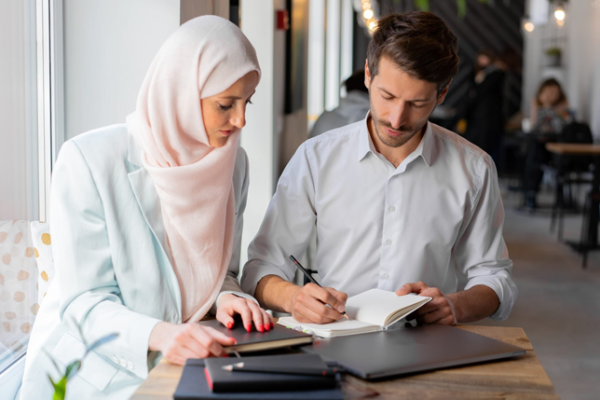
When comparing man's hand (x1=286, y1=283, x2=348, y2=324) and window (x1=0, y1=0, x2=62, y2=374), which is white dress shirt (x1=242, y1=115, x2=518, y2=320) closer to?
man's hand (x1=286, y1=283, x2=348, y2=324)

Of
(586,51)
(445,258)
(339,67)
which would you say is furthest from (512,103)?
(445,258)

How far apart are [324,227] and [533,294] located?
335cm

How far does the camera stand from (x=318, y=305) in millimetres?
1308

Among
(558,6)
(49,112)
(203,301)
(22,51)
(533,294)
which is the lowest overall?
(533,294)

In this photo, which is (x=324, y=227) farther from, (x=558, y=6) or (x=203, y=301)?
(x=558, y=6)

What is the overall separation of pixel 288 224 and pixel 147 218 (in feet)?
1.67

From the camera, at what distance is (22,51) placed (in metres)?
1.79

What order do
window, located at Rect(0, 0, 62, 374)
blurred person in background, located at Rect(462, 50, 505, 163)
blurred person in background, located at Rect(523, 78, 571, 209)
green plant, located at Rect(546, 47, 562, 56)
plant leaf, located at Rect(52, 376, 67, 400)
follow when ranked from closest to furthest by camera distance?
plant leaf, located at Rect(52, 376, 67, 400) < window, located at Rect(0, 0, 62, 374) < blurred person in background, located at Rect(523, 78, 571, 209) < blurred person in background, located at Rect(462, 50, 505, 163) < green plant, located at Rect(546, 47, 562, 56)

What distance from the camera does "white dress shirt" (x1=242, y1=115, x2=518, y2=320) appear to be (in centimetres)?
171

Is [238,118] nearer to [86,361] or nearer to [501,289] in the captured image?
[86,361]

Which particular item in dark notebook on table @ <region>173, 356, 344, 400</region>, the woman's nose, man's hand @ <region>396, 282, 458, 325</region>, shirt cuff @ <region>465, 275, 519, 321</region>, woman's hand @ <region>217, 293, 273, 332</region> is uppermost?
the woman's nose

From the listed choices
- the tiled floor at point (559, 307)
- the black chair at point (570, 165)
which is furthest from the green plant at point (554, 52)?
the tiled floor at point (559, 307)

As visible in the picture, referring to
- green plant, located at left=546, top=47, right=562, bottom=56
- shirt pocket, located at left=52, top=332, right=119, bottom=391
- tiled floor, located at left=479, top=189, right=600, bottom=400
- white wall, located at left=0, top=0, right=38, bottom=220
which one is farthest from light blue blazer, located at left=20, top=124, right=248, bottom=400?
green plant, located at left=546, top=47, right=562, bottom=56

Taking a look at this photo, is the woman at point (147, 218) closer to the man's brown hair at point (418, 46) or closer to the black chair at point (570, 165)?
the man's brown hair at point (418, 46)
